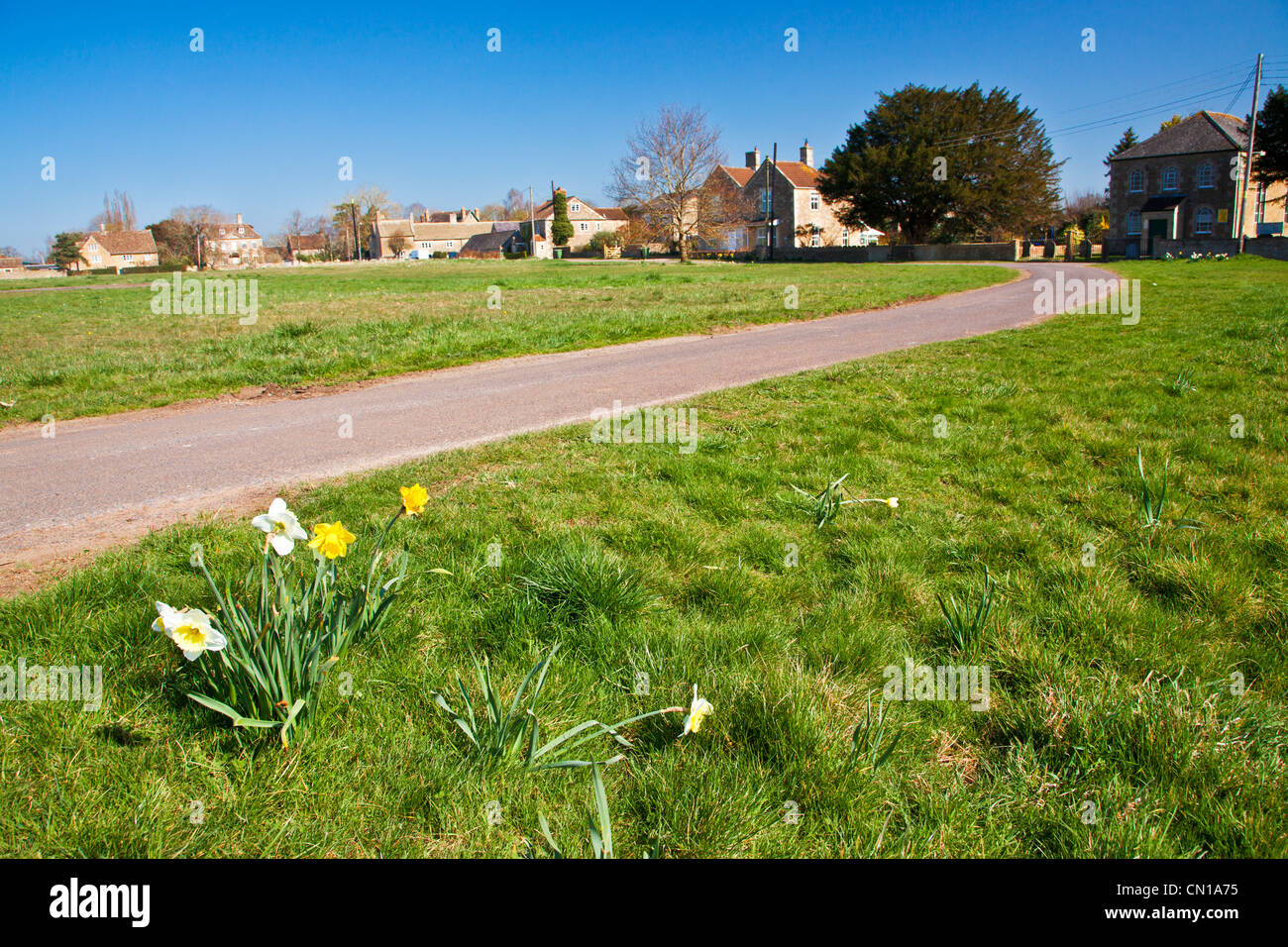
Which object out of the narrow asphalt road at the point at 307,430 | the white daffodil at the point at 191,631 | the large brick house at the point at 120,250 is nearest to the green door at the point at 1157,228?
the narrow asphalt road at the point at 307,430

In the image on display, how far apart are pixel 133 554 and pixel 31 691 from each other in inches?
59.0

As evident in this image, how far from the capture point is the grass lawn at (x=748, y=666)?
2.15 meters

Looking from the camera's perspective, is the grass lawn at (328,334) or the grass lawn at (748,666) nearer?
the grass lawn at (748,666)

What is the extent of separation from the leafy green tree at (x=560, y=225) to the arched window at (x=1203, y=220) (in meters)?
67.3

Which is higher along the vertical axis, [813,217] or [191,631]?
[813,217]

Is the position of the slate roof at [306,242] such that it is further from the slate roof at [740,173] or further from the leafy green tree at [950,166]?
the leafy green tree at [950,166]

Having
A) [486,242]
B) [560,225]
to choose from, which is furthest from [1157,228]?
[486,242]

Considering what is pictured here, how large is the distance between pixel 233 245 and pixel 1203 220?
13008 centimetres

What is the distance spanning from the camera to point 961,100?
57.9m

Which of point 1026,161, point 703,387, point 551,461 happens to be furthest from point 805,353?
point 1026,161

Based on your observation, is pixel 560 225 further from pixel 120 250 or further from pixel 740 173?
pixel 120 250

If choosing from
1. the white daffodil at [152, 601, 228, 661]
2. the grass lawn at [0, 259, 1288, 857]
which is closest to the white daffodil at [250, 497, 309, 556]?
the white daffodil at [152, 601, 228, 661]

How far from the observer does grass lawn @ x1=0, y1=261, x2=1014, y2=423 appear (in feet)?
31.8

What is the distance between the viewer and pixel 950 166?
5612cm
